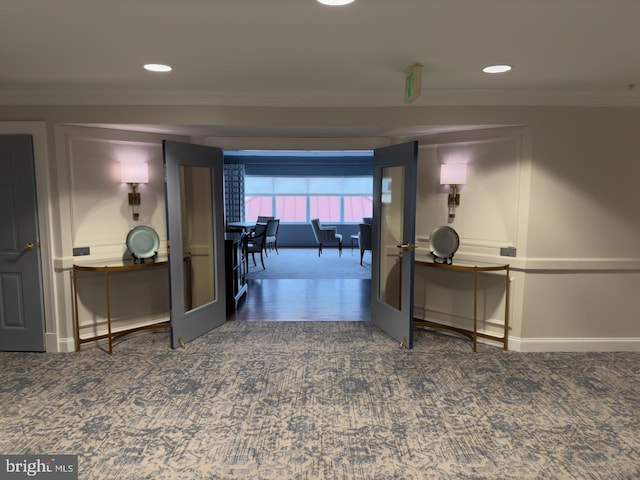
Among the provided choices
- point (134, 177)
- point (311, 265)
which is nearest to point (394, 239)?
point (134, 177)

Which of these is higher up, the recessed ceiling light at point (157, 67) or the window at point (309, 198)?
the recessed ceiling light at point (157, 67)

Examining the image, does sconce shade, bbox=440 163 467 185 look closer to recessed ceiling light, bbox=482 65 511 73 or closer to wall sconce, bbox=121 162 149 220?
recessed ceiling light, bbox=482 65 511 73

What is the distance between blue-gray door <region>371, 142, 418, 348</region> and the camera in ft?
12.1

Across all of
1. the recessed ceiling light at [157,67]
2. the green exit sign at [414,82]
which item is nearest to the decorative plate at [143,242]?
the recessed ceiling light at [157,67]

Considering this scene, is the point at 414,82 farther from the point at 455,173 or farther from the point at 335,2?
the point at 455,173

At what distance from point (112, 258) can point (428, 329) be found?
3.00 metres

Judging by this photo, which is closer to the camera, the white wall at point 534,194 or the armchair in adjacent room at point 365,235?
the white wall at point 534,194

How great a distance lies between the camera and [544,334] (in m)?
3.70

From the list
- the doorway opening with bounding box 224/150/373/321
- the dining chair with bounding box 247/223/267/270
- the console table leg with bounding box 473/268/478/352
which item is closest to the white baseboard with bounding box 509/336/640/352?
the console table leg with bounding box 473/268/478/352

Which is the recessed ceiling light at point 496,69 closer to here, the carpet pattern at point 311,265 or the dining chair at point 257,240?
the carpet pattern at point 311,265

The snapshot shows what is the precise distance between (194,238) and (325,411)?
2.18m

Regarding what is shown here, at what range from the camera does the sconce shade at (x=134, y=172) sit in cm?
379

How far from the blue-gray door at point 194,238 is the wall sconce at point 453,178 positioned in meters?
2.11

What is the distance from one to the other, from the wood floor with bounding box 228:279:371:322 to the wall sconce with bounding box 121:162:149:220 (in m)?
1.59
